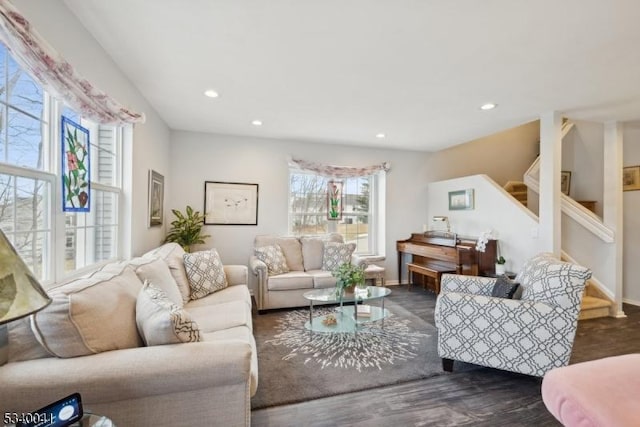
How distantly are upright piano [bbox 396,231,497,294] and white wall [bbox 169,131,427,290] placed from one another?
13.4 inches

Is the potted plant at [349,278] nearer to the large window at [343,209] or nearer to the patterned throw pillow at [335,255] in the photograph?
the patterned throw pillow at [335,255]

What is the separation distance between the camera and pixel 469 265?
4.01 m

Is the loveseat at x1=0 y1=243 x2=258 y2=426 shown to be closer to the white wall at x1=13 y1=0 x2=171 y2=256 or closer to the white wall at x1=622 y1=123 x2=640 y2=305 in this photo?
the white wall at x1=13 y1=0 x2=171 y2=256

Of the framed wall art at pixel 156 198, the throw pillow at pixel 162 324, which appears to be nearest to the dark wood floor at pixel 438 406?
the throw pillow at pixel 162 324

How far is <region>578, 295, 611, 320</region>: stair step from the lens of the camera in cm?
351

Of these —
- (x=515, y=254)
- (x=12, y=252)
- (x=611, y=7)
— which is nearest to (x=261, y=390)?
(x=12, y=252)

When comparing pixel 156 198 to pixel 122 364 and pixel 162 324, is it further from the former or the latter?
pixel 122 364

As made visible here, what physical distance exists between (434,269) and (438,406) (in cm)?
256

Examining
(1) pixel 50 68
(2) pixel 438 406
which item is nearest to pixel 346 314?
(2) pixel 438 406

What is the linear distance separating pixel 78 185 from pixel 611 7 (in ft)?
10.9

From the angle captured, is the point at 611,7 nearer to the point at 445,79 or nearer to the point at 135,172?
the point at 445,79

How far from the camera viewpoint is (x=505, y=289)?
89.9 inches

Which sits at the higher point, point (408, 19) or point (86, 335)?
point (408, 19)

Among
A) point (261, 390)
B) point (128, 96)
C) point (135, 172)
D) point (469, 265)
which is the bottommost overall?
point (261, 390)
